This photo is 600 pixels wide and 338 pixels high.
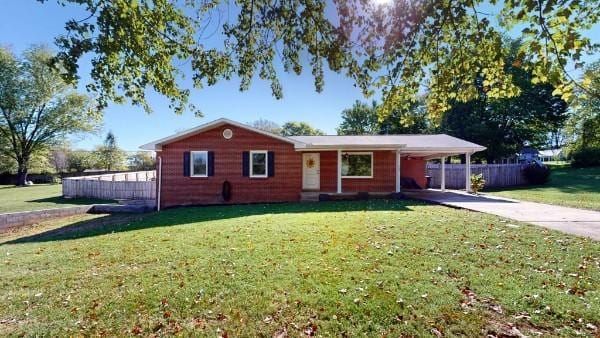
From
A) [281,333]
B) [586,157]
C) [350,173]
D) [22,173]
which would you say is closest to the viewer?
[281,333]

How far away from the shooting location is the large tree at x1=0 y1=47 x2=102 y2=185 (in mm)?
30656

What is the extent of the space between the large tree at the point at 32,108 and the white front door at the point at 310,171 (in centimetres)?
2673

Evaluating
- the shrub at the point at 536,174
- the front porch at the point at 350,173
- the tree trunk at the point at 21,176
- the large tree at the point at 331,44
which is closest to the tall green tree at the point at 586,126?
the shrub at the point at 536,174

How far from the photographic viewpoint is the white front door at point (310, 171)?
16156 mm

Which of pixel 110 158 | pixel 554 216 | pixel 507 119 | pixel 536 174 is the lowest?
pixel 554 216

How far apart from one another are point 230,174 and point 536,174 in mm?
20443

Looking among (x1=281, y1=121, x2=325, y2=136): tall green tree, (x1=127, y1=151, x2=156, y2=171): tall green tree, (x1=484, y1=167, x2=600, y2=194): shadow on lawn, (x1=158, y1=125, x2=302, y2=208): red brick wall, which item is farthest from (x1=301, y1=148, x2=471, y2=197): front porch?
(x1=281, y1=121, x2=325, y2=136): tall green tree

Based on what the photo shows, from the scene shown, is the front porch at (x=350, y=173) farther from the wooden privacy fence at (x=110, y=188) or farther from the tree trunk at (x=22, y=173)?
the tree trunk at (x=22, y=173)

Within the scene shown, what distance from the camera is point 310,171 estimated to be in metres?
16.2

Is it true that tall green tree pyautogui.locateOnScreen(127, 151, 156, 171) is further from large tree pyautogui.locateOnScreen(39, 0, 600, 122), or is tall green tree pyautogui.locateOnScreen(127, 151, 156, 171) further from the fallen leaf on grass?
the fallen leaf on grass

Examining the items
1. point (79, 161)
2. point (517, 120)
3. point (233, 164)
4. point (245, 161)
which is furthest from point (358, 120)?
point (79, 161)

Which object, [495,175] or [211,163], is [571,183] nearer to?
[495,175]

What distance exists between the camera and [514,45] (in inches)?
1171

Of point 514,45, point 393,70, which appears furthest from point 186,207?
point 514,45
